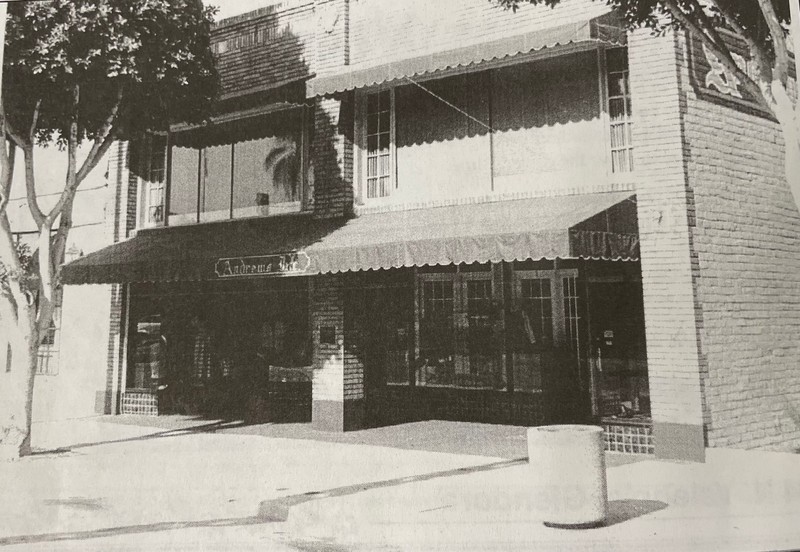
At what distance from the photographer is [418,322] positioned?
10672 millimetres

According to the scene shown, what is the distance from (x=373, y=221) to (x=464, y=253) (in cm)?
258

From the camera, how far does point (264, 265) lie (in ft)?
31.0

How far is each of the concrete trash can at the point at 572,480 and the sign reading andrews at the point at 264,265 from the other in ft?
15.3

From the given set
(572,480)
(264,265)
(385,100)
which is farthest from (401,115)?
(572,480)

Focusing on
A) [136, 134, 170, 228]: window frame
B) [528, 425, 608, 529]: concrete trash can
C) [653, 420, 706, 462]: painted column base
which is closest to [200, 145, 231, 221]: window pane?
[136, 134, 170, 228]: window frame

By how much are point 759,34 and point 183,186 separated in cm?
964

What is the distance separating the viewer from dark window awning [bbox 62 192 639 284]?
23.5ft

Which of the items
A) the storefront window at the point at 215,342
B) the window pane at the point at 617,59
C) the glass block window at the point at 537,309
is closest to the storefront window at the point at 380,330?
the storefront window at the point at 215,342

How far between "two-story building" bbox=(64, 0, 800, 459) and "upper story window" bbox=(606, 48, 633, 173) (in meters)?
0.03

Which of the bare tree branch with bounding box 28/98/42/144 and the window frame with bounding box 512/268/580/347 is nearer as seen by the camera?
the bare tree branch with bounding box 28/98/42/144

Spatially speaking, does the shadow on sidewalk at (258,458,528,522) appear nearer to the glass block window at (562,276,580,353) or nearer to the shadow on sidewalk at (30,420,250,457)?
the glass block window at (562,276,580,353)

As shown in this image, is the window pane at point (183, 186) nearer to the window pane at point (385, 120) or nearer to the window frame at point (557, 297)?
the window pane at point (385, 120)

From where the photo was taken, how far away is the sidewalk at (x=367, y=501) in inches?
212

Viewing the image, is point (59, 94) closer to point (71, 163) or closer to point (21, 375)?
point (71, 163)
